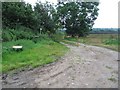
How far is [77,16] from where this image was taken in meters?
36.0

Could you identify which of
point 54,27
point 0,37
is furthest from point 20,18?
point 54,27

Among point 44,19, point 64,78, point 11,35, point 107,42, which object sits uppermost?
point 44,19

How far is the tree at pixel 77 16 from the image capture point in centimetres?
3580

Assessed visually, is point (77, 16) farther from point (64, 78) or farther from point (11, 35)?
point (64, 78)

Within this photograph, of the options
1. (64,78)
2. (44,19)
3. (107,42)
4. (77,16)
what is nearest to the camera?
(64,78)

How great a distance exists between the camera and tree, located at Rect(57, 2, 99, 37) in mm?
35797

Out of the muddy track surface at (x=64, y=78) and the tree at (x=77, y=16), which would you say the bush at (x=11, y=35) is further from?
the tree at (x=77, y=16)

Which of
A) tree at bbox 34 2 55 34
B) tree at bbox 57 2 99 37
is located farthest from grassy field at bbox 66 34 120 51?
tree at bbox 57 2 99 37

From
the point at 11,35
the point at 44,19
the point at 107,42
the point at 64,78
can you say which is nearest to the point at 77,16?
the point at 44,19

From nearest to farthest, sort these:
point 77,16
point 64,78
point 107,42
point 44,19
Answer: point 64,78 < point 107,42 < point 44,19 < point 77,16

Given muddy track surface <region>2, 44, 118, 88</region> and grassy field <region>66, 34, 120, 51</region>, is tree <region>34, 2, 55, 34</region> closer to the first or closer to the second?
grassy field <region>66, 34, 120, 51</region>

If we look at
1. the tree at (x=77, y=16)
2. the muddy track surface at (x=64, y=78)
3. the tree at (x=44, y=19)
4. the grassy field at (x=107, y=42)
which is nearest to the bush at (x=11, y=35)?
the muddy track surface at (x=64, y=78)

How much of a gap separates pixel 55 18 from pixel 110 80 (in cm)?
2898

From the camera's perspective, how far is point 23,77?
7184 millimetres
